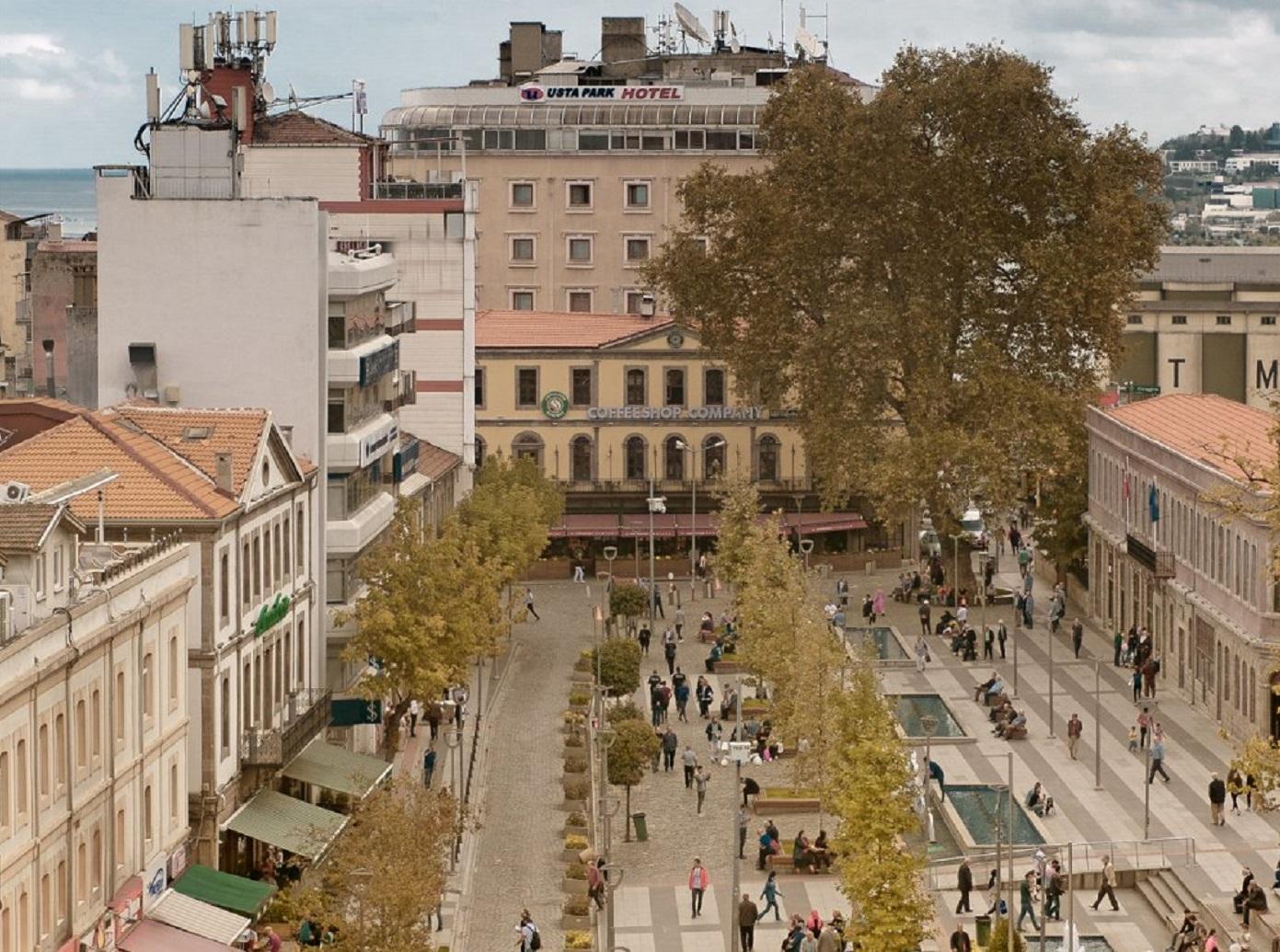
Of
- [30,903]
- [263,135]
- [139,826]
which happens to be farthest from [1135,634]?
[30,903]

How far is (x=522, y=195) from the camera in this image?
152875mm

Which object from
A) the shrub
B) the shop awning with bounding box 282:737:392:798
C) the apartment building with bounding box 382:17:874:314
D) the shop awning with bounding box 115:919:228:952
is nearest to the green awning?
the shop awning with bounding box 115:919:228:952

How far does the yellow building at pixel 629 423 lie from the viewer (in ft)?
402

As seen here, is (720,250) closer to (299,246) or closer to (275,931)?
(299,246)

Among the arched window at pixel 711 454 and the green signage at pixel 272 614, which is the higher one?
the arched window at pixel 711 454

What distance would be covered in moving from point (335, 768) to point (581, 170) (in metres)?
88.3

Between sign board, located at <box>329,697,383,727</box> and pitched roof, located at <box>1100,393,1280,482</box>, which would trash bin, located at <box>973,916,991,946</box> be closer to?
sign board, located at <box>329,697,383,727</box>

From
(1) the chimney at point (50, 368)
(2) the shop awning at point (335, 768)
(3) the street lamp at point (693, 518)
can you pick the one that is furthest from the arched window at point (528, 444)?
(2) the shop awning at point (335, 768)

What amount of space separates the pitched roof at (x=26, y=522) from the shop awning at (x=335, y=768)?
14990mm

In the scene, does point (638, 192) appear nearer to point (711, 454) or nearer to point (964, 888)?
point (711, 454)

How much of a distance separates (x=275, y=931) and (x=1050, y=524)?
58085 mm

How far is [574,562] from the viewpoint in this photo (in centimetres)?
11894

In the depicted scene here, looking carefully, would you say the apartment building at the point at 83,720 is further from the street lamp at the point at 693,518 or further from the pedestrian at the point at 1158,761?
the street lamp at the point at 693,518

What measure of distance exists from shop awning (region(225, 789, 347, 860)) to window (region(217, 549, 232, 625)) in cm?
396
